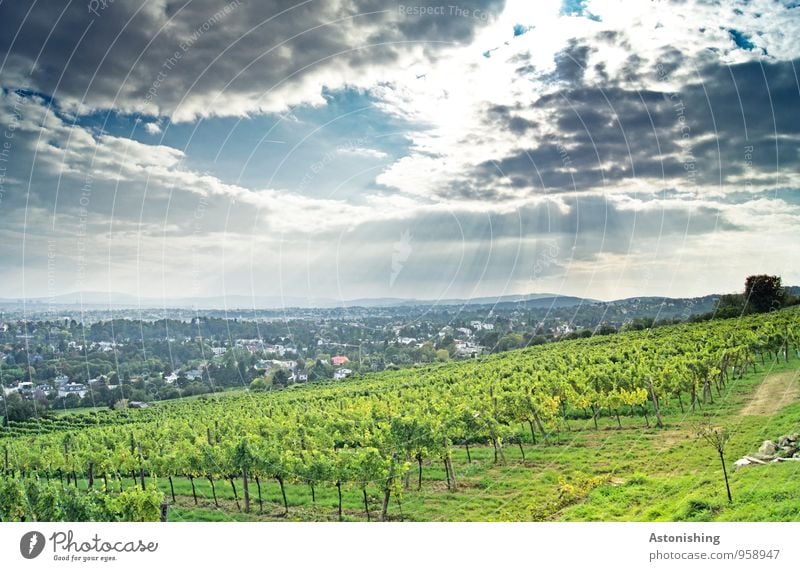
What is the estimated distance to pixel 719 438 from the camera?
7.52 meters

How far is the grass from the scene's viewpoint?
693 cm

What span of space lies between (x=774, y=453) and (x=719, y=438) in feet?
2.78

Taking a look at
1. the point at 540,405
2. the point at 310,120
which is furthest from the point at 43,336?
the point at 540,405

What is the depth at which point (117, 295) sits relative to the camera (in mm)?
8477

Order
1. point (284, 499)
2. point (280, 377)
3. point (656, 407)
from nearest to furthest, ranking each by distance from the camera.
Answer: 1. point (284, 499)
2. point (656, 407)
3. point (280, 377)

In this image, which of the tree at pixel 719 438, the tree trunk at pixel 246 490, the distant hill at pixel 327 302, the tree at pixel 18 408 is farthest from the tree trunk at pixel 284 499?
the tree at pixel 719 438

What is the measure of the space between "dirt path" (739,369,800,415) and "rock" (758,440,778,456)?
3.01 feet

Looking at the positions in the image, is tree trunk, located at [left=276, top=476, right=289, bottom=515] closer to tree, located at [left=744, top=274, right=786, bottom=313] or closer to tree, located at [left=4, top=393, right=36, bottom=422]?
tree, located at [left=4, top=393, right=36, bottom=422]

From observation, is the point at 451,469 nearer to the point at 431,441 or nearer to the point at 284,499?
the point at 431,441

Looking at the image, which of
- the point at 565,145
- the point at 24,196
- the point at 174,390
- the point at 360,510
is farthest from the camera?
the point at 174,390

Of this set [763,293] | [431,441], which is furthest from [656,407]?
[763,293]

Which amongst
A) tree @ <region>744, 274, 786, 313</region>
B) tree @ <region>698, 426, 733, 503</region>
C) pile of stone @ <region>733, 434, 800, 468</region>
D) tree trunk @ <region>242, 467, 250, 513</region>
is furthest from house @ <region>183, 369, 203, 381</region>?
tree @ <region>744, 274, 786, 313</region>
